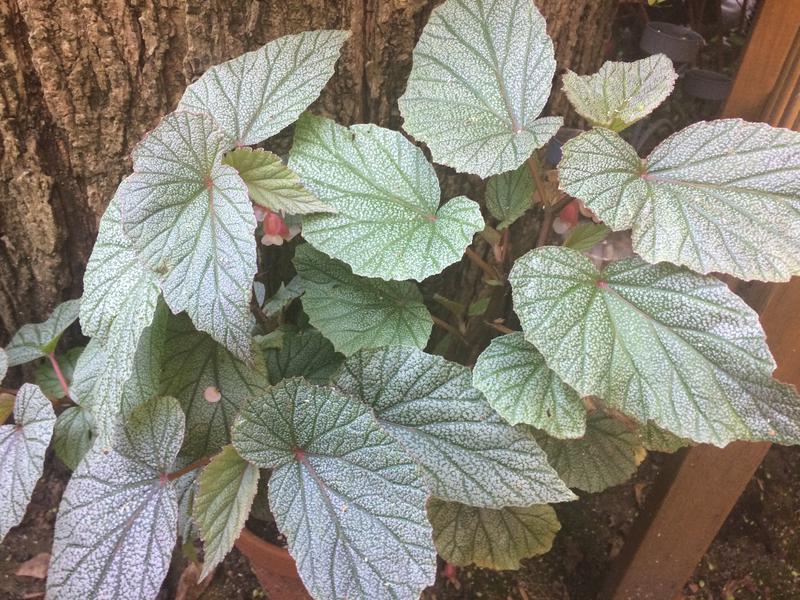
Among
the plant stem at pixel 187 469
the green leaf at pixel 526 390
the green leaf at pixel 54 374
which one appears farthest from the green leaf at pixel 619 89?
the green leaf at pixel 54 374

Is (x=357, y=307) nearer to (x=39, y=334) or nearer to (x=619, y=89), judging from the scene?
(x=619, y=89)

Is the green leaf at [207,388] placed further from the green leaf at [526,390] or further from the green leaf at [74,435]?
the green leaf at [526,390]

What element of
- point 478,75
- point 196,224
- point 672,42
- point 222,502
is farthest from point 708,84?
point 222,502

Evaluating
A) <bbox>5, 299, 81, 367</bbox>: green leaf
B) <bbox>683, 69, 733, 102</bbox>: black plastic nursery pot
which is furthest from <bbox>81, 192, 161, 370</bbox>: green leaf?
<bbox>683, 69, 733, 102</bbox>: black plastic nursery pot

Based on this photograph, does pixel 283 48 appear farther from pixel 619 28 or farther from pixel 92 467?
pixel 619 28

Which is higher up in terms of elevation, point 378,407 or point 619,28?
point 619,28

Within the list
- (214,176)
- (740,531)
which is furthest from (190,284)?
(740,531)
